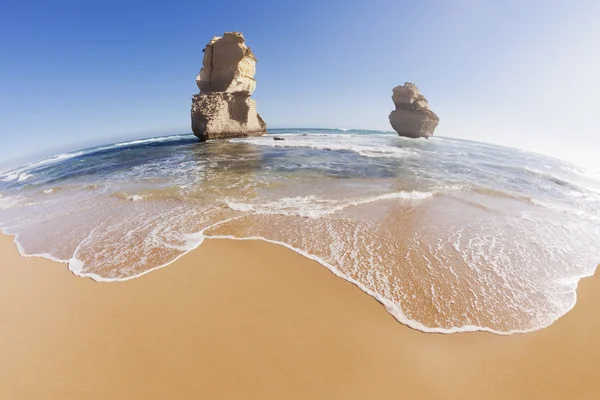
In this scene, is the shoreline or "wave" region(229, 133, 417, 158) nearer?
the shoreline

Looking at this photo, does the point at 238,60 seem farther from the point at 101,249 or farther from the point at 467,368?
the point at 467,368

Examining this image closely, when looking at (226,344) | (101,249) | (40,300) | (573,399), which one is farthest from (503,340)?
(101,249)

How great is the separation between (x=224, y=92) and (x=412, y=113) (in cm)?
3292

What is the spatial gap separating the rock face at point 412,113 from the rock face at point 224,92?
27660 millimetres

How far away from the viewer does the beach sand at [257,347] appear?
87.4 inches

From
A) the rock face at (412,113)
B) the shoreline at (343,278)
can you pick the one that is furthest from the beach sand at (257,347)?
the rock face at (412,113)

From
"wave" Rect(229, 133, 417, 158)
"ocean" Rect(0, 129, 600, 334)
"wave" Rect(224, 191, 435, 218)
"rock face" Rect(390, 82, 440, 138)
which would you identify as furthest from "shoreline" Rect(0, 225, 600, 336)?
"rock face" Rect(390, 82, 440, 138)

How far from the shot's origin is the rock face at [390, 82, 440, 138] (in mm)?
42469

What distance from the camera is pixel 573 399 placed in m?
2.21

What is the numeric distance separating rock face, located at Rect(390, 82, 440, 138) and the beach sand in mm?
45922

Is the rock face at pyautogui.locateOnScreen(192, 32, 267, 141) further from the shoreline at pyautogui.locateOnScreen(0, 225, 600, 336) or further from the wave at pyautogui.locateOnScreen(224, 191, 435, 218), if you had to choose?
the shoreline at pyautogui.locateOnScreen(0, 225, 600, 336)

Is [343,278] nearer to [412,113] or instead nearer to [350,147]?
[350,147]

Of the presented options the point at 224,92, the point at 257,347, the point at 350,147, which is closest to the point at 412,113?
the point at 350,147

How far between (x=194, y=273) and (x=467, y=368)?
3620mm
